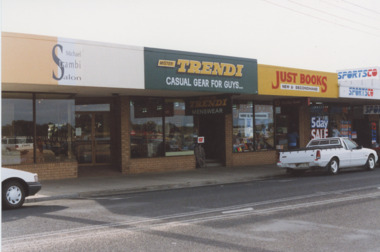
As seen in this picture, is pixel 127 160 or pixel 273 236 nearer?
pixel 273 236

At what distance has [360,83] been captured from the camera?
26469 mm

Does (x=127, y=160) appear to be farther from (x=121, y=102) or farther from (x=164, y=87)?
(x=164, y=87)

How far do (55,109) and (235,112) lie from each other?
9621mm

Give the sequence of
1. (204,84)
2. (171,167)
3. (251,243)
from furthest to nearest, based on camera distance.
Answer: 1. (171,167)
2. (204,84)
3. (251,243)

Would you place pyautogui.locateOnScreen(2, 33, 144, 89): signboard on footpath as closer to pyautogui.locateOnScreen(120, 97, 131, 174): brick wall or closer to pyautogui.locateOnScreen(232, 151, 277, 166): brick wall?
pyautogui.locateOnScreen(120, 97, 131, 174): brick wall

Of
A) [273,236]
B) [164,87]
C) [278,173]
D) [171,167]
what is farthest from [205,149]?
[273,236]

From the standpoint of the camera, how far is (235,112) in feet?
75.7

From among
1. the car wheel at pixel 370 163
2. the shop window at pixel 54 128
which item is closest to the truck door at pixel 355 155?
the car wheel at pixel 370 163

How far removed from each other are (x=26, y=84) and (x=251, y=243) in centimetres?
1007

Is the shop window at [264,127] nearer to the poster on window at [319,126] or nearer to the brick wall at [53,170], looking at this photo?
the poster on window at [319,126]

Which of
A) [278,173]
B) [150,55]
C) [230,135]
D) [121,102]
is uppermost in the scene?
[150,55]

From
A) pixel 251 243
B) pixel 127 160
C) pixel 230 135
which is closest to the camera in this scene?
pixel 251 243

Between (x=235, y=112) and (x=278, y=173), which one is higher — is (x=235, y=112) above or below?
above

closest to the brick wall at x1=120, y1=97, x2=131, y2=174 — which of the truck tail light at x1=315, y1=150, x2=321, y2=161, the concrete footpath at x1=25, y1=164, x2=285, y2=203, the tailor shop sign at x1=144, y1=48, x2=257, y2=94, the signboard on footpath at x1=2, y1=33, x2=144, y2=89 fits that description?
the concrete footpath at x1=25, y1=164, x2=285, y2=203
